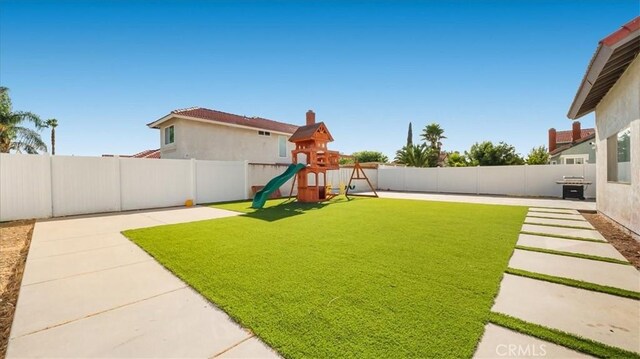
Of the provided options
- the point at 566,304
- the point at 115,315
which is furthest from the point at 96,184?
the point at 566,304

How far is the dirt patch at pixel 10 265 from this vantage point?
2.57m

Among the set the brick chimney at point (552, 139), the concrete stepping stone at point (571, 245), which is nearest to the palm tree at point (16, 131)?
the concrete stepping stone at point (571, 245)

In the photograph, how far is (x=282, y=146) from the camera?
20703 millimetres

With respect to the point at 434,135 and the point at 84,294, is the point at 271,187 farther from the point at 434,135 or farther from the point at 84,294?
the point at 434,135

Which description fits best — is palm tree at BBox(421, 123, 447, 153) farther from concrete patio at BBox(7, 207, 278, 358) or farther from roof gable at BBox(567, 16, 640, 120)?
concrete patio at BBox(7, 207, 278, 358)

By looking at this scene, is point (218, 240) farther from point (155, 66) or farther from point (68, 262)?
point (155, 66)

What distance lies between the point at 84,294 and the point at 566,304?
547cm

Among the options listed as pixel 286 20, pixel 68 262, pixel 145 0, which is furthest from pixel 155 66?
pixel 68 262

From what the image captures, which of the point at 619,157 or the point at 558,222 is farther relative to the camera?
the point at 558,222

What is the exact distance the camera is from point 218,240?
5480 millimetres

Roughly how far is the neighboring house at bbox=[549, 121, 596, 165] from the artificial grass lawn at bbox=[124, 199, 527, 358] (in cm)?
2435

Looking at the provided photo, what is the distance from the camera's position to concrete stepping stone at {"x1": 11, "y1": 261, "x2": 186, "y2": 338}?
2.61m

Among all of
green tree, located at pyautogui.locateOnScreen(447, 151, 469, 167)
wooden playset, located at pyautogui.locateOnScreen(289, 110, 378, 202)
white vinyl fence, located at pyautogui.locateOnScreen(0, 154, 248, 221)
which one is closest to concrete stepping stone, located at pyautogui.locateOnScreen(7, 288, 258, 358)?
white vinyl fence, located at pyautogui.locateOnScreen(0, 154, 248, 221)

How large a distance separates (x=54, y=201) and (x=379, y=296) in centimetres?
1158
